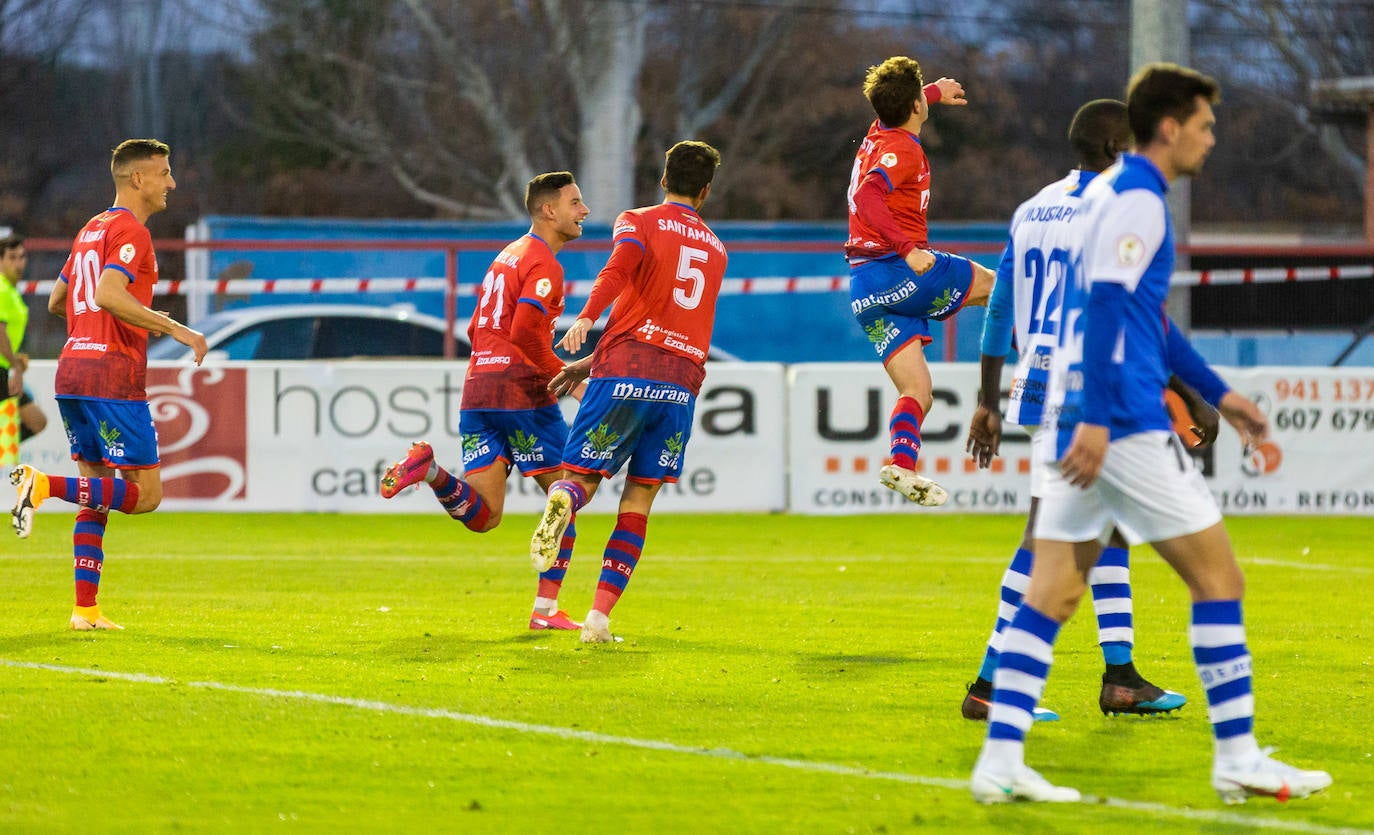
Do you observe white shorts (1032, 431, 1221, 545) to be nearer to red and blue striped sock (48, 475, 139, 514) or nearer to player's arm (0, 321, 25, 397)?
red and blue striped sock (48, 475, 139, 514)

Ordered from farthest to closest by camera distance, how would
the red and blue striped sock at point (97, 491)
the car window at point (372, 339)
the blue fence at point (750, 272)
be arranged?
the blue fence at point (750, 272) < the car window at point (372, 339) < the red and blue striped sock at point (97, 491)

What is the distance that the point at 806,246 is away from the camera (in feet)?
61.4

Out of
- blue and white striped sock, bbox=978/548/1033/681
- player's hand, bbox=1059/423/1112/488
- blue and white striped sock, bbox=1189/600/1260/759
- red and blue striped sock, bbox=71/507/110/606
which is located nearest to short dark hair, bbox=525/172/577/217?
red and blue striped sock, bbox=71/507/110/606

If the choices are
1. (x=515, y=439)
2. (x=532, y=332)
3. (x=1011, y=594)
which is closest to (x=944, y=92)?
(x=532, y=332)

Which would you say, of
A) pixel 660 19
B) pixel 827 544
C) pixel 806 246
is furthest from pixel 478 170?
pixel 827 544

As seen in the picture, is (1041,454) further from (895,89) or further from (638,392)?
(895,89)

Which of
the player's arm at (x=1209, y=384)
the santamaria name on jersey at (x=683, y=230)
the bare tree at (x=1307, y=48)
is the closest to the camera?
the player's arm at (x=1209, y=384)

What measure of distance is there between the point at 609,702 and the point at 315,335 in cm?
1115

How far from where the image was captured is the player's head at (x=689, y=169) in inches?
321

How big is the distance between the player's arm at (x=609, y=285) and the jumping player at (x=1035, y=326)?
1998 millimetres

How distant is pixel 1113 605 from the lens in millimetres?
6699

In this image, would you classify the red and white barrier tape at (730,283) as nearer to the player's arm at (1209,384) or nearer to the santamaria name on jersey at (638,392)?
the santamaria name on jersey at (638,392)

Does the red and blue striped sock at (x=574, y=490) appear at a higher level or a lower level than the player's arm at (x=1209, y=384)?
lower

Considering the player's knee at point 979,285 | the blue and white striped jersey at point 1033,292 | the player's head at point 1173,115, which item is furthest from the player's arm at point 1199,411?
the player's knee at point 979,285
